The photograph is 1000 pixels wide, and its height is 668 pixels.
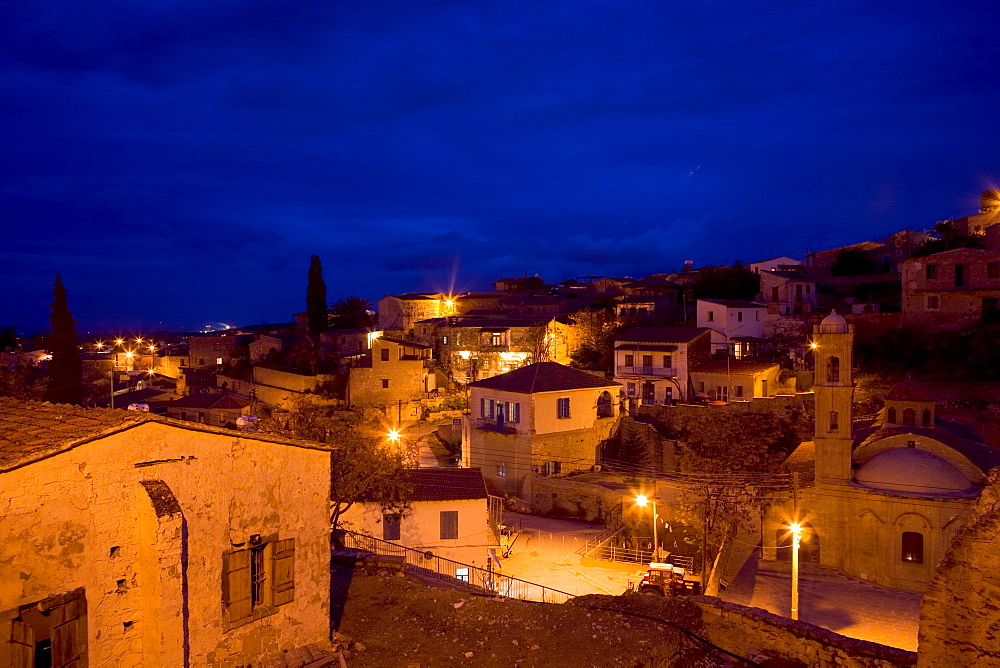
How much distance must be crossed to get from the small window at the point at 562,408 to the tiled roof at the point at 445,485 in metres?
11.2

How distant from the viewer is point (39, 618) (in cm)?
796

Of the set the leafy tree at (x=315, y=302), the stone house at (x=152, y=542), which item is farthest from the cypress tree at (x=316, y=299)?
the stone house at (x=152, y=542)

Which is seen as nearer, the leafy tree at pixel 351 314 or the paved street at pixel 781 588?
the paved street at pixel 781 588

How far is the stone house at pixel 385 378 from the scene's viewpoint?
49.1 meters

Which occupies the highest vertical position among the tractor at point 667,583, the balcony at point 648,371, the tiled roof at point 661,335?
the tiled roof at point 661,335

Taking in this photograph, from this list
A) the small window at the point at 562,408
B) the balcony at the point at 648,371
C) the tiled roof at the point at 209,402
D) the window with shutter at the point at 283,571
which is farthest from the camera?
the balcony at the point at 648,371

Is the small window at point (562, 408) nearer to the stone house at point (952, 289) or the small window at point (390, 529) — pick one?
the small window at point (390, 529)

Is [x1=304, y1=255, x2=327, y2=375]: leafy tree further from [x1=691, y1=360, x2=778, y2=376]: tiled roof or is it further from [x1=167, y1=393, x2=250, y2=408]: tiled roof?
[x1=691, y1=360, x2=778, y2=376]: tiled roof

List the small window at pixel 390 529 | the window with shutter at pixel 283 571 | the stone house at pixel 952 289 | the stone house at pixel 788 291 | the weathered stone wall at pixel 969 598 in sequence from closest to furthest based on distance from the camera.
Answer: the weathered stone wall at pixel 969 598 → the window with shutter at pixel 283 571 → the small window at pixel 390 529 → the stone house at pixel 952 289 → the stone house at pixel 788 291

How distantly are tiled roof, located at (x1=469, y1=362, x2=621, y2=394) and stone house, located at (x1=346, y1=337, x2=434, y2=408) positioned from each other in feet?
37.4

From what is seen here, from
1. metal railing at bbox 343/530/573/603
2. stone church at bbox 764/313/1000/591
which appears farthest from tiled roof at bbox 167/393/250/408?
stone church at bbox 764/313/1000/591

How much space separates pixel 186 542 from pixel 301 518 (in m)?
2.05

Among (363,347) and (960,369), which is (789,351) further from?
(363,347)

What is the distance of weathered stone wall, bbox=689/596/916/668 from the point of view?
A: 10.8 meters
